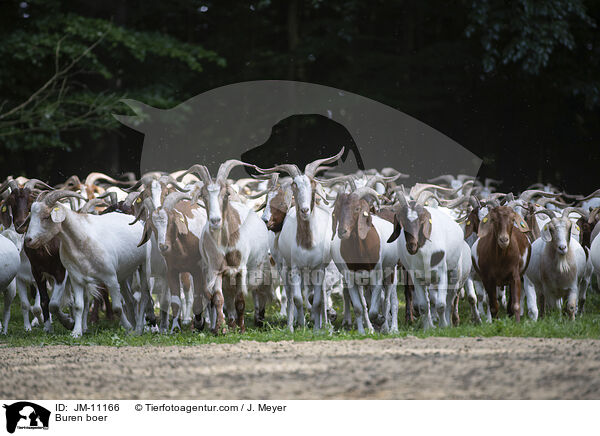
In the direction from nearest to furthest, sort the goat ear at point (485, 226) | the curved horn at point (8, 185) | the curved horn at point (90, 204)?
1. the goat ear at point (485, 226)
2. the curved horn at point (90, 204)
3. the curved horn at point (8, 185)

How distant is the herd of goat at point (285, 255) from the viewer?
12469mm

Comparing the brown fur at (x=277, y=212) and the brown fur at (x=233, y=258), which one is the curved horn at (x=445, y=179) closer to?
the brown fur at (x=277, y=212)

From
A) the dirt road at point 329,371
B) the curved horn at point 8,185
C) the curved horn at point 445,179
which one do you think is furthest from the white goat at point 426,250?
the curved horn at point 8,185

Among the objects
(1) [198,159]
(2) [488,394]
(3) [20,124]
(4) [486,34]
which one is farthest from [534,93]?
(2) [488,394]

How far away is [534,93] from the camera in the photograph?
26.0 meters

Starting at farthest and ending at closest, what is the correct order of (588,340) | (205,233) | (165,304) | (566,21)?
1. (566,21)
2. (165,304)
3. (205,233)
4. (588,340)

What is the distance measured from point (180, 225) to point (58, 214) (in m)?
1.76

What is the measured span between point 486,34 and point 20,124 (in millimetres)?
13919

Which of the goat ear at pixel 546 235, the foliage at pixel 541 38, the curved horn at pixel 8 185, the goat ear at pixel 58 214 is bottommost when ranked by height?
the goat ear at pixel 546 235

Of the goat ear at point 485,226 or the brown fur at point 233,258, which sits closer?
the brown fur at point 233,258

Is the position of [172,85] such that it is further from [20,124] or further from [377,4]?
[377,4]

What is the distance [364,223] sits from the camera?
12414 millimetres
